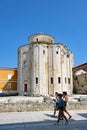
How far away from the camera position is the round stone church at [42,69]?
43188 millimetres

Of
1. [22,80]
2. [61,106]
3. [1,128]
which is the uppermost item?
[22,80]

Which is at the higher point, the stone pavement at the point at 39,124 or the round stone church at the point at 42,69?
the round stone church at the point at 42,69

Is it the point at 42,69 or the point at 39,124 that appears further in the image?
the point at 42,69

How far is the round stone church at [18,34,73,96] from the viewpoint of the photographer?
43.2 meters

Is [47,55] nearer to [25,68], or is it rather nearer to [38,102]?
[25,68]

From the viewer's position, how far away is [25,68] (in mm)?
45031

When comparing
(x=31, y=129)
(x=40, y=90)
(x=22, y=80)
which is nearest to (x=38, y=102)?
(x=31, y=129)

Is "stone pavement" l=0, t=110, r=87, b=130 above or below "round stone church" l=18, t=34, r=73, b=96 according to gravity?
below

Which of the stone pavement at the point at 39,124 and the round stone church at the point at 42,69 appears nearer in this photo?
the stone pavement at the point at 39,124

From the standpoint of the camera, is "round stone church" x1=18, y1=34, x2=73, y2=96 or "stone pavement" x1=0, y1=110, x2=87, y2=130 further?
"round stone church" x1=18, y1=34, x2=73, y2=96

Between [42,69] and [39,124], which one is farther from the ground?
[42,69]

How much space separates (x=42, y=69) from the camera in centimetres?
4341

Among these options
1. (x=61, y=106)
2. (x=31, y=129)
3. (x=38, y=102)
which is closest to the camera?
(x=31, y=129)

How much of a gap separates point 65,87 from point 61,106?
35.2 metres
